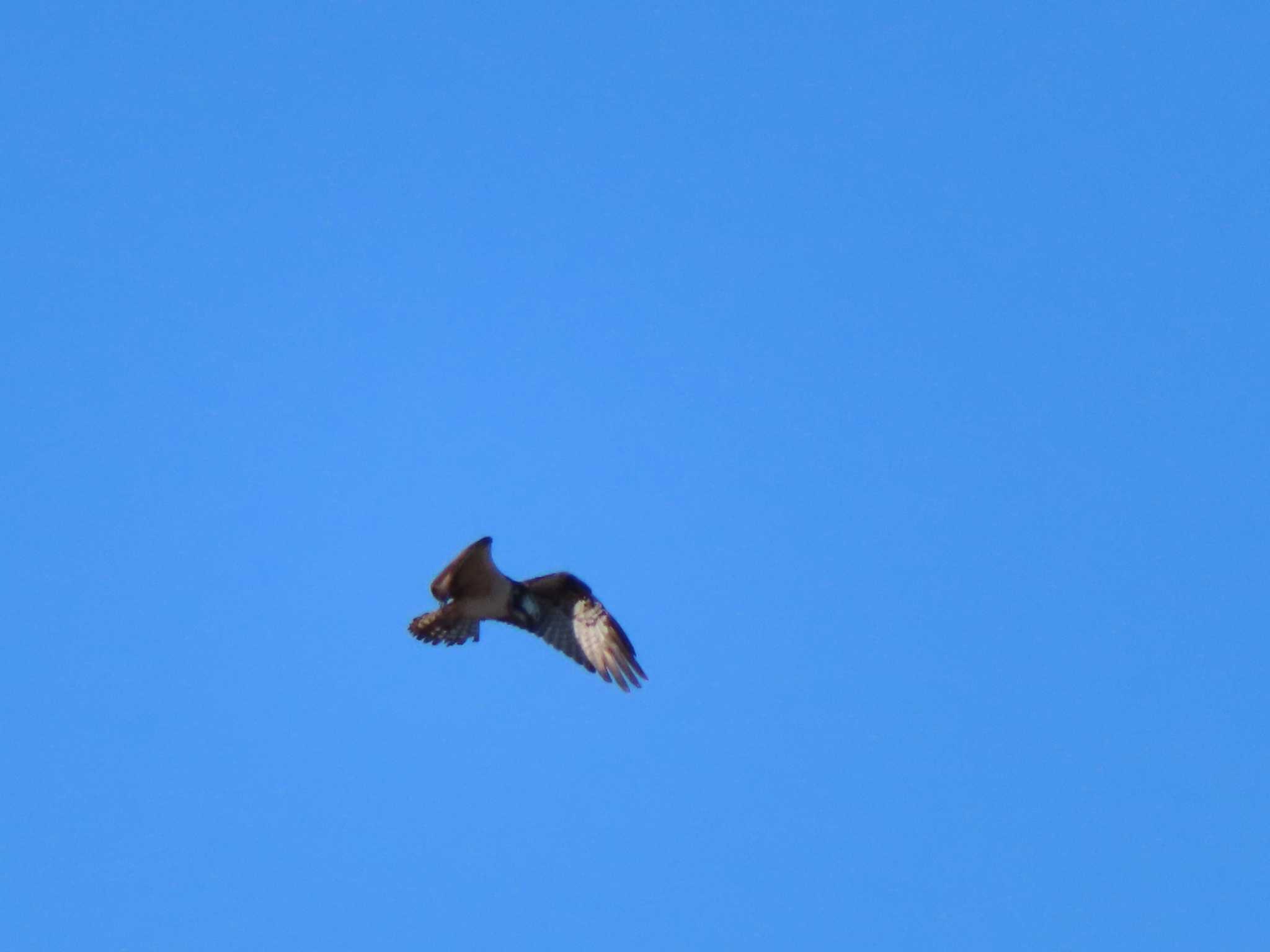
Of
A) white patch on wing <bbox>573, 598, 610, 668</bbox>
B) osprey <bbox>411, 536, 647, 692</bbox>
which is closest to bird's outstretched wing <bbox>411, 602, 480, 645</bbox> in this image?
osprey <bbox>411, 536, 647, 692</bbox>

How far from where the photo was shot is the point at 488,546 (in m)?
19.6

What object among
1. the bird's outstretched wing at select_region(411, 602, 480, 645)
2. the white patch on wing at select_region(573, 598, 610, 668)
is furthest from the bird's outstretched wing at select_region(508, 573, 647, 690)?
the bird's outstretched wing at select_region(411, 602, 480, 645)

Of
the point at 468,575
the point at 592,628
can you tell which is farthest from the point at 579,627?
the point at 468,575

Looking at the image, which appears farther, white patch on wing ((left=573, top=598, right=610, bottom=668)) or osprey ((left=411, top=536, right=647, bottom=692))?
white patch on wing ((left=573, top=598, right=610, bottom=668))

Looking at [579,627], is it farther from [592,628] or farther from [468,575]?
[468,575]

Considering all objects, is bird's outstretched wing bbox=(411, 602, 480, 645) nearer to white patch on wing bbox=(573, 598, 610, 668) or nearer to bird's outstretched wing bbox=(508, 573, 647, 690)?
bird's outstretched wing bbox=(508, 573, 647, 690)

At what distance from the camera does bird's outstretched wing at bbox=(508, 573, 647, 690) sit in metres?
20.1

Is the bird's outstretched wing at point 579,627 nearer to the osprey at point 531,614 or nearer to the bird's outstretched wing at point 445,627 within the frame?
the osprey at point 531,614

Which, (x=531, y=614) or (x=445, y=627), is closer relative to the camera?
(x=445, y=627)

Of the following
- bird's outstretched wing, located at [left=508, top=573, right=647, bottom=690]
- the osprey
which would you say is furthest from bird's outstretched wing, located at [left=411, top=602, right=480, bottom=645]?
bird's outstretched wing, located at [left=508, top=573, right=647, bottom=690]

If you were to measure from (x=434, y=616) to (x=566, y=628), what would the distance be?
158 cm

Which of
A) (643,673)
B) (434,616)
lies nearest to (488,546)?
(434,616)

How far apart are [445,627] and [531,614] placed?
1036 millimetres

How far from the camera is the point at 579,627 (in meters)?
20.4
